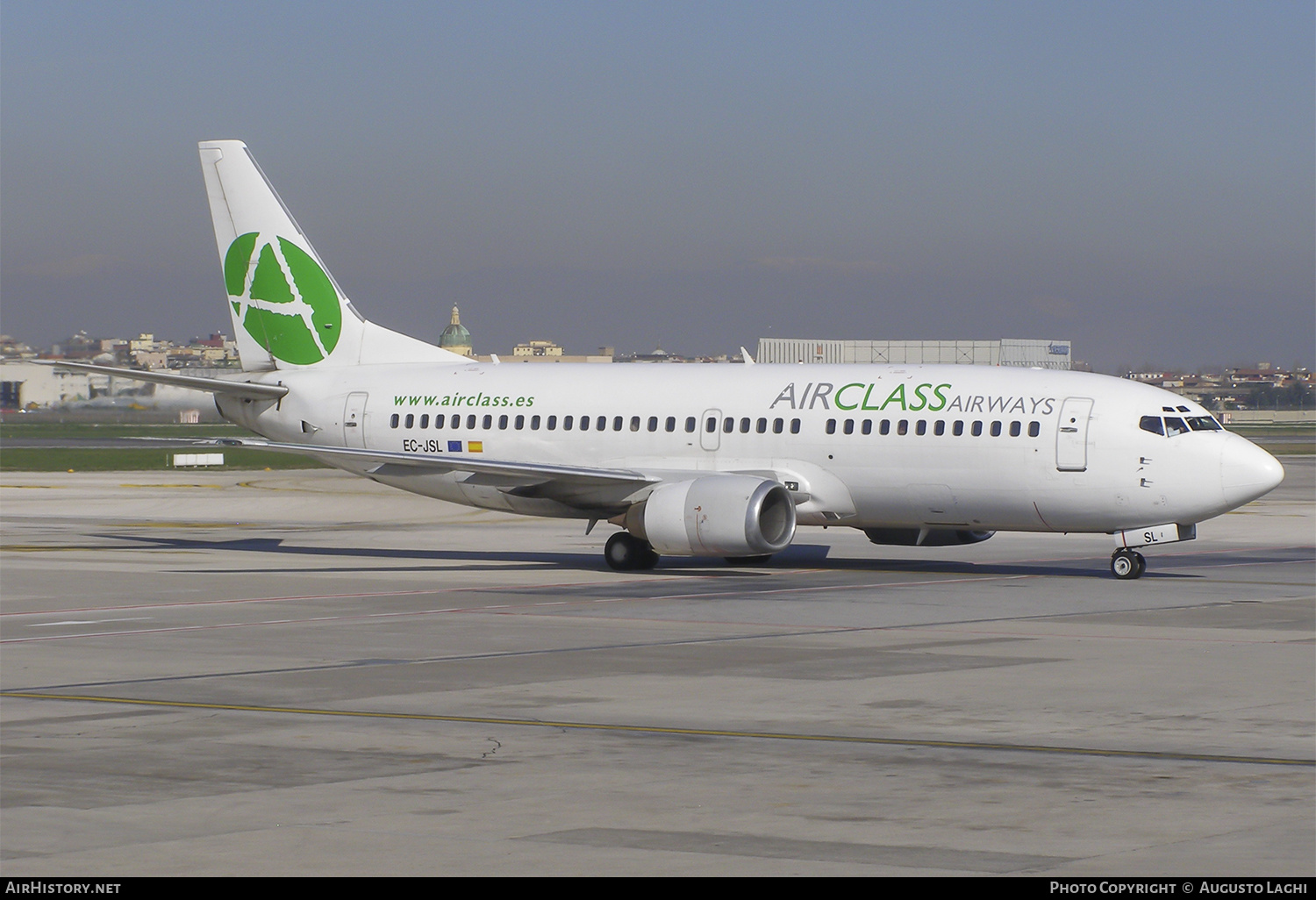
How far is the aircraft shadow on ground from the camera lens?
3438 cm

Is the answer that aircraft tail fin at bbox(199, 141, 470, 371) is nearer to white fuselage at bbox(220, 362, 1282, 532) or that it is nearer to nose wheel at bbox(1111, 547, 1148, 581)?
white fuselage at bbox(220, 362, 1282, 532)

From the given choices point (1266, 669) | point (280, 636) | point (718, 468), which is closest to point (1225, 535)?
point (718, 468)

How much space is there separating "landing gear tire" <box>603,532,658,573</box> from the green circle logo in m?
9.70

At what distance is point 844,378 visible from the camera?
113ft

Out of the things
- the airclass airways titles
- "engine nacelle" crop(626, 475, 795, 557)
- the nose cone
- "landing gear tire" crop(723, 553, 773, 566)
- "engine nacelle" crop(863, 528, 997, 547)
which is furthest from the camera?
"landing gear tire" crop(723, 553, 773, 566)

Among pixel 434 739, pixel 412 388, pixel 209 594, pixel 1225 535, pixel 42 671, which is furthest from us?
pixel 1225 535

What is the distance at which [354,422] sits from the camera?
3869 centimetres

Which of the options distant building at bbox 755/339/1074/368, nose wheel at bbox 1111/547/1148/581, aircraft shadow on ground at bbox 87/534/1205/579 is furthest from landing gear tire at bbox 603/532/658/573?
distant building at bbox 755/339/1074/368

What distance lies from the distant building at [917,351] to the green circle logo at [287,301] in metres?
57.0

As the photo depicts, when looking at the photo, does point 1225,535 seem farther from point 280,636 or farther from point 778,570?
point 280,636

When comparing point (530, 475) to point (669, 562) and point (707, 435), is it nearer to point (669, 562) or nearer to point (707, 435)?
point (707, 435)

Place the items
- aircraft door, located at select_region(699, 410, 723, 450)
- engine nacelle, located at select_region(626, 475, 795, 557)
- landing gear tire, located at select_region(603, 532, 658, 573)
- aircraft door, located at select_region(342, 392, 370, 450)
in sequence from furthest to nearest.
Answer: aircraft door, located at select_region(342, 392, 370, 450) → aircraft door, located at select_region(699, 410, 723, 450) → landing gear tire, located at select_region(603, 532, 658, 573) → engine nacelle, located at select_region(626, 475, 795, 557)

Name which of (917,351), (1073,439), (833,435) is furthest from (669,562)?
(917,351)

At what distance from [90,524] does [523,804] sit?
3837 centimetres
